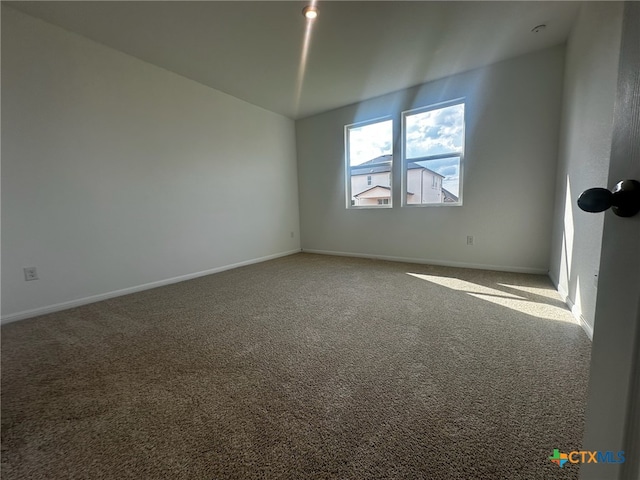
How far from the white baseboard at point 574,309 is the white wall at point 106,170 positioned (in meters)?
3.90

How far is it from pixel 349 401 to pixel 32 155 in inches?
128

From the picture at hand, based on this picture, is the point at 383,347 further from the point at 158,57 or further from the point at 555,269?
the point at 158,57

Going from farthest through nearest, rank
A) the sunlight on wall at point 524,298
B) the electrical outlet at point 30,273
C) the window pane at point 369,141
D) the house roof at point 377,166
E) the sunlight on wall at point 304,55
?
the window pane at point 369,141 → the house roof at point 377,166 → the sunlight on wall at point 304,55 → the electrical outlet at point 30,273 → the sunlight on wall at point 524,298

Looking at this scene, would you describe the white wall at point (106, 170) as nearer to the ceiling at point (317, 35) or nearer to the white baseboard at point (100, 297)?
the white baseboard at point (100, 297)

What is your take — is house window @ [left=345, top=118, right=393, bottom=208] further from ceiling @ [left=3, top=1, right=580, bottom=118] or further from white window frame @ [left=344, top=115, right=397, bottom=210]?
ceiling @ [left=3, top=1, right=580, bottom=118]

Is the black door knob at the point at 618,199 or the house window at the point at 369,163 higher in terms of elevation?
the house window at the point at 369,163

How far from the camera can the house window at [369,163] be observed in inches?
162

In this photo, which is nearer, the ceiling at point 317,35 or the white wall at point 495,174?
the ceiling at point 317,35

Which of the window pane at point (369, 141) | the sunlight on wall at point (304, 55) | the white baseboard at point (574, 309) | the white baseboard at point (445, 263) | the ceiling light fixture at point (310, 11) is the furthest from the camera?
the window pane at point (369, 141)

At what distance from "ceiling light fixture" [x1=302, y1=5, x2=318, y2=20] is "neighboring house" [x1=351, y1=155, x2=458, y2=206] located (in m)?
2.21

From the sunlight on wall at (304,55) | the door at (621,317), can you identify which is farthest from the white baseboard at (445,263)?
the door at (621,317)

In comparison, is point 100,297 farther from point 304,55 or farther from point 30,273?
point 304,55

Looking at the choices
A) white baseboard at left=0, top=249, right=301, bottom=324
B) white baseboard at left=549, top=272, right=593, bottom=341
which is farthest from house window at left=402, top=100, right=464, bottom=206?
white baseboard at left=0, top=249, right=301, bottom=324

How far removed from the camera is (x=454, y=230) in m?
3.63
